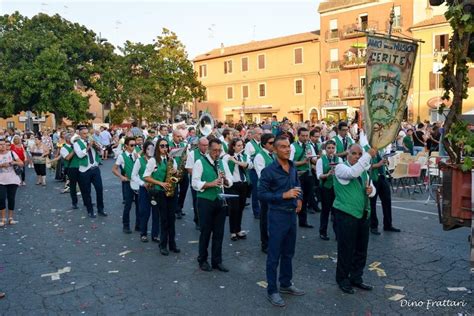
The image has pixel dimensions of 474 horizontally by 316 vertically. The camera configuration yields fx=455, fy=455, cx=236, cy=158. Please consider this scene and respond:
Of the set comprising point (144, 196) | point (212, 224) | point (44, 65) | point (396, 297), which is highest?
point (44, 65)

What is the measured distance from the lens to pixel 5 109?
107 ft

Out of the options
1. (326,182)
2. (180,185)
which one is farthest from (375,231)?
(180,185)

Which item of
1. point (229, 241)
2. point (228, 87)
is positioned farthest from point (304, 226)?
point (228, 87)

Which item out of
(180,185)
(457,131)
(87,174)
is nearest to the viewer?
(457,131)

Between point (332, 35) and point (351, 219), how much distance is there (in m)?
38.1

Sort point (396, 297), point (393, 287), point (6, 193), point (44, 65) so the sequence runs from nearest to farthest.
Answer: point (396, 297)
point (393, 287)
point (6, 193)
point (44, 65)

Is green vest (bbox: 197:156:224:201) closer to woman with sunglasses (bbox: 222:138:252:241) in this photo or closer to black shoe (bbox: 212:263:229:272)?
black shoe (bbox: 212:263:229:272)

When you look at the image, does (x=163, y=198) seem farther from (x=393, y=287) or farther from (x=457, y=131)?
(x=457, y=131)

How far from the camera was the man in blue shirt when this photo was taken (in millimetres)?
5066

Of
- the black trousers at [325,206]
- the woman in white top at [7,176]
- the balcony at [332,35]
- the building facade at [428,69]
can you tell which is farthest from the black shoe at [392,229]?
the balcony at [332,35]

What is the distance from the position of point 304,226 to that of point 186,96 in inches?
1165

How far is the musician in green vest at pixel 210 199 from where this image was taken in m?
6.06

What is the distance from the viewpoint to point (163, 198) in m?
6.93

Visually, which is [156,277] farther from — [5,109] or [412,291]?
[5,109]
